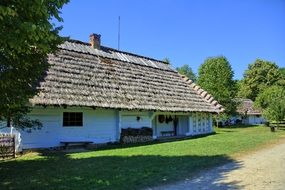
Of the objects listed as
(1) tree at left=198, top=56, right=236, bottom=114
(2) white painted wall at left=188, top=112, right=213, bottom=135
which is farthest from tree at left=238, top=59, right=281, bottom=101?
(2) white painted wall at left=188, top=112, right=213, bottom=135

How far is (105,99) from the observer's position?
22.5m

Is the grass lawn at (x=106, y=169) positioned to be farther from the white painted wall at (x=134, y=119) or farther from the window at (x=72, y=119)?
the white painted wall at (x=134, y=119)

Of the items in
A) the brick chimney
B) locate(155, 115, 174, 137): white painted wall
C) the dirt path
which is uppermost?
the brick chimney

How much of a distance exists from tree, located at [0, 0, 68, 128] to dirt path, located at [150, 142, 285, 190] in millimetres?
4834

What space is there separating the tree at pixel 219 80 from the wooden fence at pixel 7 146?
127 feet

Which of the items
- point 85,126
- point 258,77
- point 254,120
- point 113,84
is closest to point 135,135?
point 113,84

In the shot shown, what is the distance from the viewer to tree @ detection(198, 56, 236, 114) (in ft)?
175

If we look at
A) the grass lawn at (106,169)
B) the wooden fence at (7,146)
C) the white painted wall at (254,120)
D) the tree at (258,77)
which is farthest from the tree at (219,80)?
the wooden fence at (7,146)

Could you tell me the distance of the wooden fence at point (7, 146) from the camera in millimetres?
17156

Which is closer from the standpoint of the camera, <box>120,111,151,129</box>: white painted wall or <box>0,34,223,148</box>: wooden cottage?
<box>0,34,223,148</box>: wooden cottage

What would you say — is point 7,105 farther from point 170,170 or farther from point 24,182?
point 170,170

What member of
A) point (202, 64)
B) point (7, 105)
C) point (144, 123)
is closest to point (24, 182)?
point (7, 105)

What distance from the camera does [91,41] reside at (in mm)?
28328

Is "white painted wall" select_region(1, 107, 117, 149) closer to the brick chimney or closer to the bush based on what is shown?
the bush
